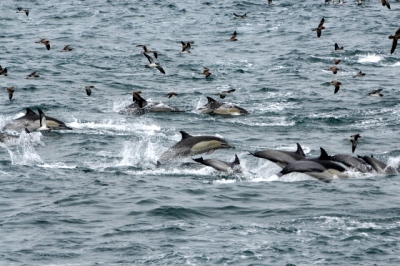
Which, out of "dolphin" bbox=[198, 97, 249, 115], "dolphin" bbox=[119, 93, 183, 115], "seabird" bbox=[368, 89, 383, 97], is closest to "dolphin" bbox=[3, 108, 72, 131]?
"dolphin" bbox=[119, 93, 183, 115]

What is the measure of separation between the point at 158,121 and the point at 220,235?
1774cm

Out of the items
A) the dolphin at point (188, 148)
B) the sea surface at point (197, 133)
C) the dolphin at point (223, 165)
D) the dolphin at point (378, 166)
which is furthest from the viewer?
the dolphin at point (188, 148)

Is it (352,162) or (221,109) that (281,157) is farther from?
(221,109)

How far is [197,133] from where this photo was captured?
39.8 metres

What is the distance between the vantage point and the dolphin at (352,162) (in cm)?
3159

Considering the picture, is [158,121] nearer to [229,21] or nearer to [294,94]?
[294,94]

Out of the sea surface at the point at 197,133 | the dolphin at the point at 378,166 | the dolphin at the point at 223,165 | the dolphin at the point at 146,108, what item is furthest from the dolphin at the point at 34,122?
the dolphin at the point at 378,166

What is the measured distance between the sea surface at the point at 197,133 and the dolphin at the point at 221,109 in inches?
21.5

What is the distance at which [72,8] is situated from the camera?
85.1 metres

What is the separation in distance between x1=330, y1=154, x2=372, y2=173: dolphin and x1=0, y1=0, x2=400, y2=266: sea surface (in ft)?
2.09

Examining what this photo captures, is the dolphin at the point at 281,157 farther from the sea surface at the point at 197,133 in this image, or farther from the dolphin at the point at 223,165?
the dolphin at the point at 223,165

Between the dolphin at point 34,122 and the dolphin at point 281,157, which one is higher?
the dolphin at point 281,157

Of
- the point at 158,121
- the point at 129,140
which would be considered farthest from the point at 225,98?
the point at 129,140

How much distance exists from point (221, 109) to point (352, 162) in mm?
12946
